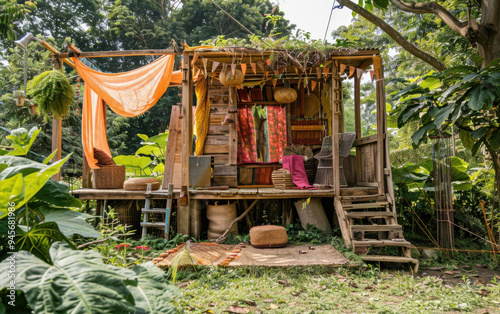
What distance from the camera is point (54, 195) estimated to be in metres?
1.42

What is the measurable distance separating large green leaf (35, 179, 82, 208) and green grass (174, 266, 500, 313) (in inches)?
72.7

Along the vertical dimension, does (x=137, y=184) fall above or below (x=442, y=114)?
below

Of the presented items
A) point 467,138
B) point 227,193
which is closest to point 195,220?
point 227,193

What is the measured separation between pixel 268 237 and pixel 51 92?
13.4ft

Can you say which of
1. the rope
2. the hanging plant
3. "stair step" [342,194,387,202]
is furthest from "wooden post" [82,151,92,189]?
"stair step" [342,194,387,202]

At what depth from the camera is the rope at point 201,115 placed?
8148 mm

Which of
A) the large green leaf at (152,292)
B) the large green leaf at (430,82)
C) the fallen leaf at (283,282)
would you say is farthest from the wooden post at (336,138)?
the large green leaf at (152,292)

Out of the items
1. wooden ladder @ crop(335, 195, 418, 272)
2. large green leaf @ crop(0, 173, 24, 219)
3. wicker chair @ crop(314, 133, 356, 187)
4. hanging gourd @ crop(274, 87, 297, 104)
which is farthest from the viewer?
hanging gourd @ crop(274, 87, 297, 104)

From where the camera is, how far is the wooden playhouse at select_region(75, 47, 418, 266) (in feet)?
19.8

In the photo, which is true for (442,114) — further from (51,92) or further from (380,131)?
(51,92)

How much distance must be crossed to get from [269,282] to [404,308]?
57.7 inches

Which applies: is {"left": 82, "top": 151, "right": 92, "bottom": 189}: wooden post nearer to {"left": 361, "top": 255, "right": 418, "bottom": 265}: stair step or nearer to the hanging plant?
the hanging plant

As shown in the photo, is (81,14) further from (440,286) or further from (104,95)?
(440,286)

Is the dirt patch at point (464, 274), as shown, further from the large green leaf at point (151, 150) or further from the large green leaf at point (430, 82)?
the large green leaf at point (151, 150)
